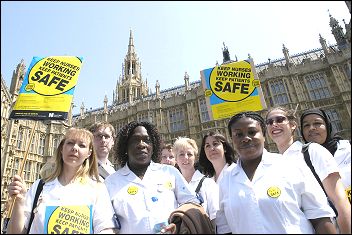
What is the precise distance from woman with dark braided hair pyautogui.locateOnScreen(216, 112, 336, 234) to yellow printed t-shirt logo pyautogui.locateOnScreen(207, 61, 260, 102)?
3418 millimetres

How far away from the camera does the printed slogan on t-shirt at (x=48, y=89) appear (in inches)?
176

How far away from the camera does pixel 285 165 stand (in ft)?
8.12

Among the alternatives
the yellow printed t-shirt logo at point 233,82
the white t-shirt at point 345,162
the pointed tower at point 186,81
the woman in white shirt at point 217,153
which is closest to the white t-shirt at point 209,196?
the woman in white shirt at point 217,153

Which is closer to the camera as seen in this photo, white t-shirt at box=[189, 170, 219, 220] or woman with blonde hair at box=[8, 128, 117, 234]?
woman with blonde hair at box=[8, 128, 117, 234]

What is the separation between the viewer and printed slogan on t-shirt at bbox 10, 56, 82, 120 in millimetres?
4465

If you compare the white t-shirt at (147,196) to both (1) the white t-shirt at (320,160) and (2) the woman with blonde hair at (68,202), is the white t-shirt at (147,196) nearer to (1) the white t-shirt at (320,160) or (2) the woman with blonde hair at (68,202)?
(2) the woman with blonde hair at (68,202)

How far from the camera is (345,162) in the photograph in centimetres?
321

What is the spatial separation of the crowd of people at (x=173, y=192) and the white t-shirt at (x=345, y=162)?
1 cm

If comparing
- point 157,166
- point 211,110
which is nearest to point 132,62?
point 211,110

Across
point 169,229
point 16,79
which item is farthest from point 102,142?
point 16,79

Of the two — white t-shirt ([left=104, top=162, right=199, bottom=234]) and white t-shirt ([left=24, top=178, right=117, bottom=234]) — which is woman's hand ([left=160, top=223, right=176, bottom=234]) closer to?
white t-shirt ([left=104, top=162, right=199, bottom=234])

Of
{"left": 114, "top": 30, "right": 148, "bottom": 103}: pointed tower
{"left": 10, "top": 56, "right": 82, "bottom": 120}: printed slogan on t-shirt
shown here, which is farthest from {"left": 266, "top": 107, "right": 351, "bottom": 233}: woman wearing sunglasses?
{"left": 114, "top": 30, "right": 148, "bottom": 103}: pointed tower

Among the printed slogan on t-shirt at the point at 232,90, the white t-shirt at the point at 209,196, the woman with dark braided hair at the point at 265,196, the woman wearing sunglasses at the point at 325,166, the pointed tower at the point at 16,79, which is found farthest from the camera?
the pointed tower at the point at 16,79

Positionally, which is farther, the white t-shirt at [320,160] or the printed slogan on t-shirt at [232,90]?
the printed slogan on t-shirt at [232,90]
